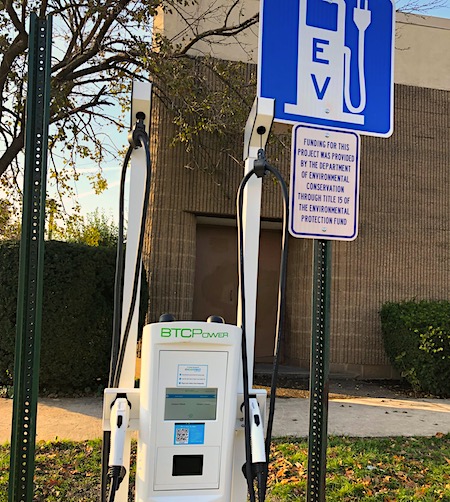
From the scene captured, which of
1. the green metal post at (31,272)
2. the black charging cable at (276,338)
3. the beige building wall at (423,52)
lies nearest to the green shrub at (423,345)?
the beige building wall at (423,52)

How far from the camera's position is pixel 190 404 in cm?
199

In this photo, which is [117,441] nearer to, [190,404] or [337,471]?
[190,404]

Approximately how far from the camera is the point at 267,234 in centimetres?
930

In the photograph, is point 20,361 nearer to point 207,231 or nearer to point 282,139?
point 282,139

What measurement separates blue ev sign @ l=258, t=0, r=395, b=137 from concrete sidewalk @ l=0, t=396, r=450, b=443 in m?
3.46

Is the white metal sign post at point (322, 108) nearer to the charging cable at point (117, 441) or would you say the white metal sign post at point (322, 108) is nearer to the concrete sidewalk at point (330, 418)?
the charging cable at point (117, 441)

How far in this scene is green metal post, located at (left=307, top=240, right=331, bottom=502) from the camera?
2463 millimetres

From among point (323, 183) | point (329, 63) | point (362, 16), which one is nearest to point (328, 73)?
point (329, 63)

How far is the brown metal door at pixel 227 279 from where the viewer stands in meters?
8.94

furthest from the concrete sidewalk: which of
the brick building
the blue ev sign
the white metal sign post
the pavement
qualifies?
the blue ev sign

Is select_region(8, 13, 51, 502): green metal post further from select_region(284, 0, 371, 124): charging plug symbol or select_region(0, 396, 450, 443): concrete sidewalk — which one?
select_region(0, 396, 450, 443): concrete sidewalk

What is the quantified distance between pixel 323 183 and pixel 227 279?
6.64 m

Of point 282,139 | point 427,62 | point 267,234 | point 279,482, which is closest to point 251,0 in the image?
point 282,139

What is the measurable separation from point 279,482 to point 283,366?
499cm
